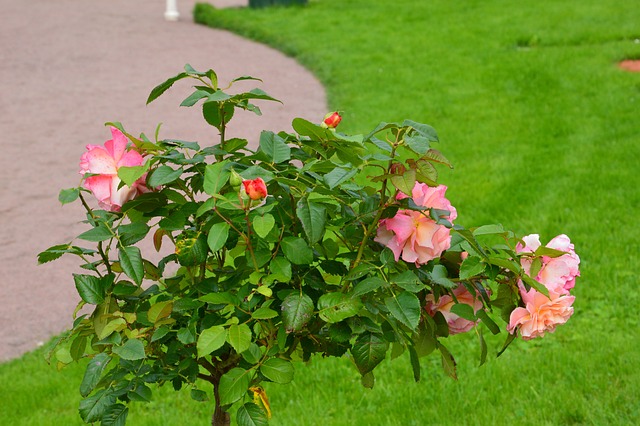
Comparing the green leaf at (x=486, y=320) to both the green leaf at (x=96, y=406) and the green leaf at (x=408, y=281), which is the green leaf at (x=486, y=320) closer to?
the green leaf at (x=408, y=281)

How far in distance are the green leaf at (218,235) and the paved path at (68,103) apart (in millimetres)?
2887

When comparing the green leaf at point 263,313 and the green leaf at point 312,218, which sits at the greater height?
the green leaf at point 312,218

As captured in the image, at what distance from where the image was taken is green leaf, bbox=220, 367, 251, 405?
5.80 feet

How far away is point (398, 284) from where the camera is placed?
1.76m

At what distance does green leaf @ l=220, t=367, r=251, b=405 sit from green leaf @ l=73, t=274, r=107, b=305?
0.31 metres

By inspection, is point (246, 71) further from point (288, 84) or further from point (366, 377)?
point (366, 377)

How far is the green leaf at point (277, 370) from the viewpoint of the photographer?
1796 millimetres

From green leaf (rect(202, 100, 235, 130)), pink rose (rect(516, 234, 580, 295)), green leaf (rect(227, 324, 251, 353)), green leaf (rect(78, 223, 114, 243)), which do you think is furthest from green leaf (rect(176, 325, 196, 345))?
pink rose (rect(516, 234, 580, 295))

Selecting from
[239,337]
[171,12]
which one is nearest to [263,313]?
[239,337]

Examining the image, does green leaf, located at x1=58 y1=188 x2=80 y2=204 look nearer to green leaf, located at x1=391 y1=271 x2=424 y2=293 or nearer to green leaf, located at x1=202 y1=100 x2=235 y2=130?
green leaf, located at x1=202 y1=100 x2=235 y2=130

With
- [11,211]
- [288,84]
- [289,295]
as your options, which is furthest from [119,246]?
[288,84]

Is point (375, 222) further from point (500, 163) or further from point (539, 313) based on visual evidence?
point (500, 163)

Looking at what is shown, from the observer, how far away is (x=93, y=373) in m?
1.82

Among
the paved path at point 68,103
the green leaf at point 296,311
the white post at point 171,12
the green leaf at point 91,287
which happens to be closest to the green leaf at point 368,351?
the green leaf at point 296,311
